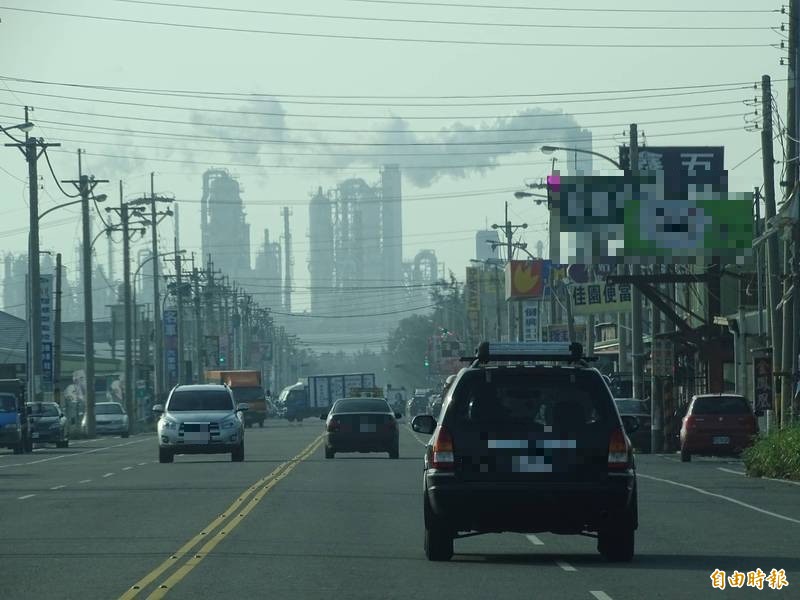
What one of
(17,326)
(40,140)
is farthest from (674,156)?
(17,326)

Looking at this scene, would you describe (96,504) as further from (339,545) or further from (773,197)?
(773,197)

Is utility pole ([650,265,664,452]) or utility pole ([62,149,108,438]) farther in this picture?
utility pole ([62,149,108,438])

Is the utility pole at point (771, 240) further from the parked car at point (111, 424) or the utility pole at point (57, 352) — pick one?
the parked car at point (111, 424)

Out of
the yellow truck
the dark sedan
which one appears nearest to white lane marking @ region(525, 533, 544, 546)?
the dark sedan

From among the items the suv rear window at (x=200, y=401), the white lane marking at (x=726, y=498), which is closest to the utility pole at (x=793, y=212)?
the white lane marking at (x=726, y=498)

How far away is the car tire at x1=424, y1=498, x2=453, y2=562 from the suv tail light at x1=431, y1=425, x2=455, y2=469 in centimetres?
54

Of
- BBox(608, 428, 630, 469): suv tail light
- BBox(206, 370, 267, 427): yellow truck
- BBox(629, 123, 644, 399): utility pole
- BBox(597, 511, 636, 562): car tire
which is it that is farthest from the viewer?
BBox(206, 370, 267, 427): yellow truck

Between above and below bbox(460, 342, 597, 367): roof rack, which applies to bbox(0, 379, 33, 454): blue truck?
below

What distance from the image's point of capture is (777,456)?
33594 mm

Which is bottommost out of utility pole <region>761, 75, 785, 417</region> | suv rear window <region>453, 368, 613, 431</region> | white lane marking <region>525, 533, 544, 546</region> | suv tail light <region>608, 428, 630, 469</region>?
white lane marking <region>525, 533, 544, 546</region>

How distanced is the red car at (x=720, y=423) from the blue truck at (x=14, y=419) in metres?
20.1

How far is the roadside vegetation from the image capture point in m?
32.6

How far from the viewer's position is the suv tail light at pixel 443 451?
607 inches

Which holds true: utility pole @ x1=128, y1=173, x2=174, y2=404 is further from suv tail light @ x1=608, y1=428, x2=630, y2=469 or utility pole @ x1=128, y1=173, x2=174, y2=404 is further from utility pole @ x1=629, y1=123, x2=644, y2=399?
suv tail light @ x1=608, y1=428, x2=630, y2=469
